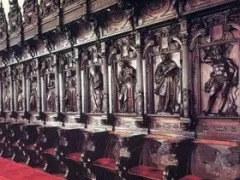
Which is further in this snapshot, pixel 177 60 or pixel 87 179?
pixel 87 179

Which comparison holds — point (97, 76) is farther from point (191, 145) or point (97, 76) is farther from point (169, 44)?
point (191, 145)

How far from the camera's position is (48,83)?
8273 millimetres

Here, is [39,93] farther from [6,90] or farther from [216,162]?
[216,162]

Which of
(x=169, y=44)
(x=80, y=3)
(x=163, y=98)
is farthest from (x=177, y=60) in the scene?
(x=80, y=3)

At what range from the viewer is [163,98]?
207 inches

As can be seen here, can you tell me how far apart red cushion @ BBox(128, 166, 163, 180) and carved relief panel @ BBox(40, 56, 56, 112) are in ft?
12.2

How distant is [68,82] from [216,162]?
4277 millimetres

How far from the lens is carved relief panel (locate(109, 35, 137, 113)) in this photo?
5.80 meters

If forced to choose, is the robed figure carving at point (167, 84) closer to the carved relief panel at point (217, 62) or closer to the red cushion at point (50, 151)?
the carved relief panel at point (217, 62)

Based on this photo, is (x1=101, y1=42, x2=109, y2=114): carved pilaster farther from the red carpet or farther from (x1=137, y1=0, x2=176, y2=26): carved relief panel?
the red carpet

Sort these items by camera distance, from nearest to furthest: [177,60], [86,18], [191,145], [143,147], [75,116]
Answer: [191,145] < [177,60] < [143,147] < [86,18] < [75,116]

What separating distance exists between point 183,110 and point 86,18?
2.69m

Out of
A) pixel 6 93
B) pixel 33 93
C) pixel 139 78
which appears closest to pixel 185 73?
pixel 139 78

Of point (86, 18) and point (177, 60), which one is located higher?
point (86, 18)
